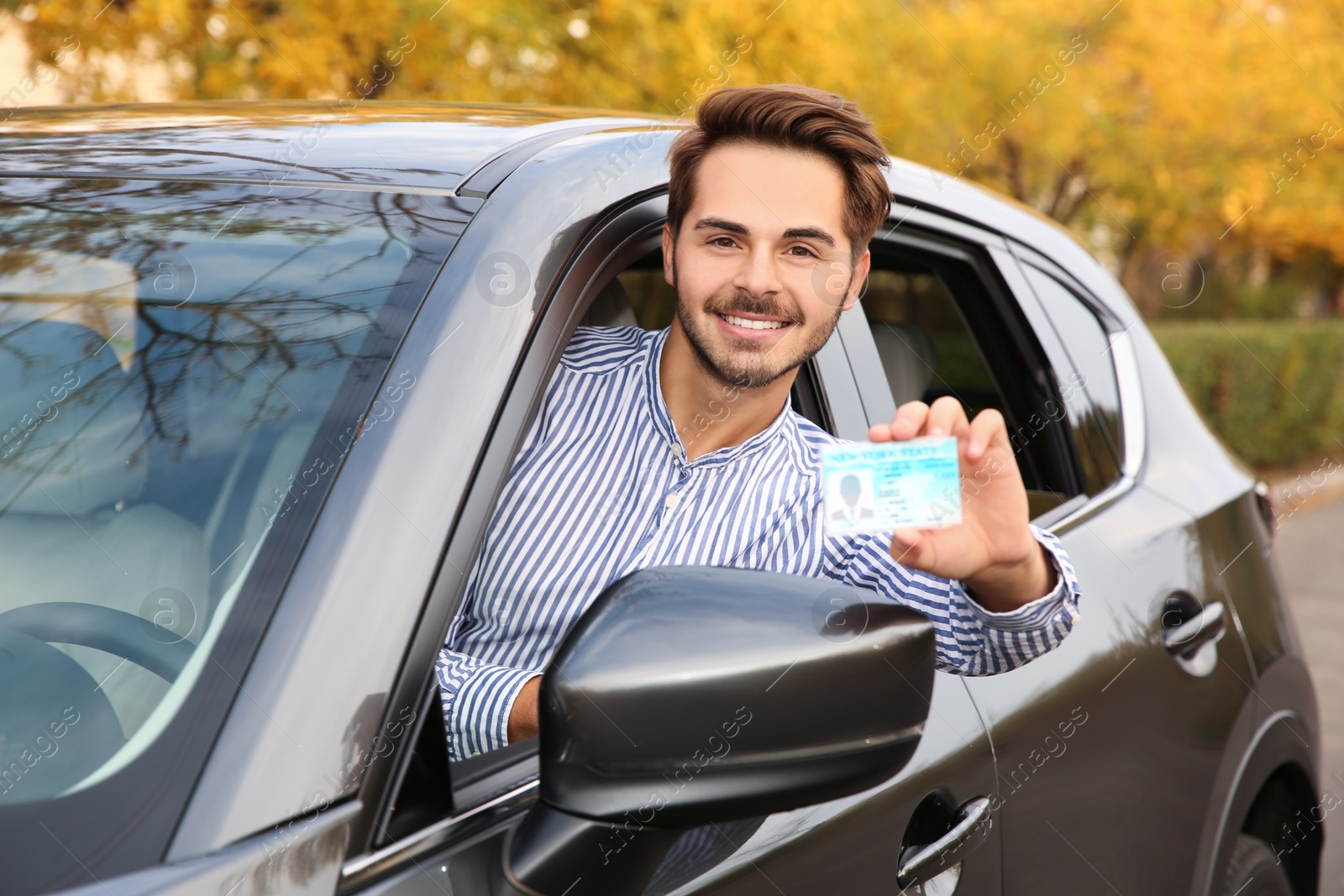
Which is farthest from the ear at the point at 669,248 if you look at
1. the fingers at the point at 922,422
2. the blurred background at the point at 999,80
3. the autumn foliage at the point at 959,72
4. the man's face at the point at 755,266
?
the blurred background at the point at 999,80

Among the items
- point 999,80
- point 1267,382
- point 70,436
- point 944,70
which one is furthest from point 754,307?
point 1267,382

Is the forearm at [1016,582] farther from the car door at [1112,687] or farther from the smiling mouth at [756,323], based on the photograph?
the smiling mouth at [756,323]

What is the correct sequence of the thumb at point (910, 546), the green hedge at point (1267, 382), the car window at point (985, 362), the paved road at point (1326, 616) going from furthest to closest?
1. the green hedge at point (1267, 382)
2. the paved road at point (1326, 616)
3. the car window at point (985, 362)
4. the thumb at point (910, 546)

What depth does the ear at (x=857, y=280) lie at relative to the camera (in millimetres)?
1885

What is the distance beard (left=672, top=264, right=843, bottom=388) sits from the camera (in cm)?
176

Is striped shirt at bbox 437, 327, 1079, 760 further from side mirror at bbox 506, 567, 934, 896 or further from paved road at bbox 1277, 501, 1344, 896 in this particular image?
paved road at bbox 1277, 501, 1344, 896

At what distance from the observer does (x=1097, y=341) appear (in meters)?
2.70

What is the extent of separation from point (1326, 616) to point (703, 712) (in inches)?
279

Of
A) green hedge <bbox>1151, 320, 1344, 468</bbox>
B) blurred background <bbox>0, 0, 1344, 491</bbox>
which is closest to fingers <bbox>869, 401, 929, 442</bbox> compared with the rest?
blurred background <bbox>0, 0, 1344, 491</bbox>

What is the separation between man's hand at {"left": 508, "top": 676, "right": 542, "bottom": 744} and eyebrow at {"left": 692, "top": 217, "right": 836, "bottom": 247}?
2.18ft

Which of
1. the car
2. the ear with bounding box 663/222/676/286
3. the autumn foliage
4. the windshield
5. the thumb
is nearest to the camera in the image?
the car

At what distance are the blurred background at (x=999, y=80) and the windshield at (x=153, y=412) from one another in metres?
3.82

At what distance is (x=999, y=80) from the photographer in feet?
38.3

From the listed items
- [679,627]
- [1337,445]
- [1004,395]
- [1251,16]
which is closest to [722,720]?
[679,627]
